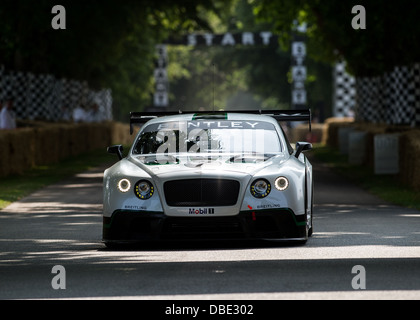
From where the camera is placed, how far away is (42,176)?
28.7 m

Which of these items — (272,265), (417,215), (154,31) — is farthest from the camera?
(154,31)

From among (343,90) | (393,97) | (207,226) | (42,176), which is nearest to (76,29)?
(393,97)

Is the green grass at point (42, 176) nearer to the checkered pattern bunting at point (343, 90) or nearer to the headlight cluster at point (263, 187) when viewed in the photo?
the headlight cluster at point (263, 187)

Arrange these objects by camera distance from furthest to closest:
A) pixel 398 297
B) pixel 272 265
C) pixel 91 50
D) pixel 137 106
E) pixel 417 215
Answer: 1. pixel 137 106
2. pixel 91 50
3. pixel 417 215
4. pixel 272 265
5. pixel 398 297

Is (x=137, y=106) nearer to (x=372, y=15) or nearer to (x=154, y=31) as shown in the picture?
(x=154, y=31)

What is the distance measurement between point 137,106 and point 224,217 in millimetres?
74998

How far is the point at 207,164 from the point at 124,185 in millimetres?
935

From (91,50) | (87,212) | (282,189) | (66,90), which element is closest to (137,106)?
(66,90)

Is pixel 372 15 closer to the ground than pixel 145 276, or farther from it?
farther from it

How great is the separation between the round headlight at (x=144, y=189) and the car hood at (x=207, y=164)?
0.37ft

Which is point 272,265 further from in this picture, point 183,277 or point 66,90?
point 66,90

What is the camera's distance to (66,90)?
51812mm

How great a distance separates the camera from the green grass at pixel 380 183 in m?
20.8

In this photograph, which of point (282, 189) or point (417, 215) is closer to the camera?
point (282, 189)
